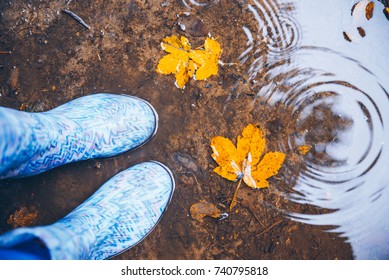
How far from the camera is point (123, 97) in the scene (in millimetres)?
1553

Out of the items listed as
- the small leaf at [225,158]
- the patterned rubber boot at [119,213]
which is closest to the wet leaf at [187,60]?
the small leaf at [225,158]

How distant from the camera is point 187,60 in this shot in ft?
5.31

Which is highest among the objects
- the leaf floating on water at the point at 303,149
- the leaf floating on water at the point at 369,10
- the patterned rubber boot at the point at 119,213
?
the leaf floating on water at the point at 369,10

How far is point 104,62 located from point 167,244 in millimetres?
983

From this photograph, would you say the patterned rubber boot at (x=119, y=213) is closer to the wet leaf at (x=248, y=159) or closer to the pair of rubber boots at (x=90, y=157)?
the pair of rubber boots at (x=90, y=157)

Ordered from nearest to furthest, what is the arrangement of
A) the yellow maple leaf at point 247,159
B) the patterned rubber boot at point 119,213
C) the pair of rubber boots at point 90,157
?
the pair of rubber boots at point 90,157
the patterned rubber boot at point 119,213
the yellow maple leaf at point 247,159

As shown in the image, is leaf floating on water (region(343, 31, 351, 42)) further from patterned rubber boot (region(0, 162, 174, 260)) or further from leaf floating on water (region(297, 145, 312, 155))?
patterned rubber boot (region(0, 162, 174, 260))

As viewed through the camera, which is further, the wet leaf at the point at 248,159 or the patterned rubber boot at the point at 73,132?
the wet leaf at the point at 248,159

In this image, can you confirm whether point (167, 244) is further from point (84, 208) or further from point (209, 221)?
point (84, 208)

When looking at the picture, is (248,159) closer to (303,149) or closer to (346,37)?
(303,149)

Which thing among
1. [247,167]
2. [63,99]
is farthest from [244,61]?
[63,99]

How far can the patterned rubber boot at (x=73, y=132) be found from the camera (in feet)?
3.38

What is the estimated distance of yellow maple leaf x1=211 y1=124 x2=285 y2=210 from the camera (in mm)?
1571

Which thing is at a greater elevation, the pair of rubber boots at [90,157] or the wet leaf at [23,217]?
the pair of rubber boots at [90,157]
